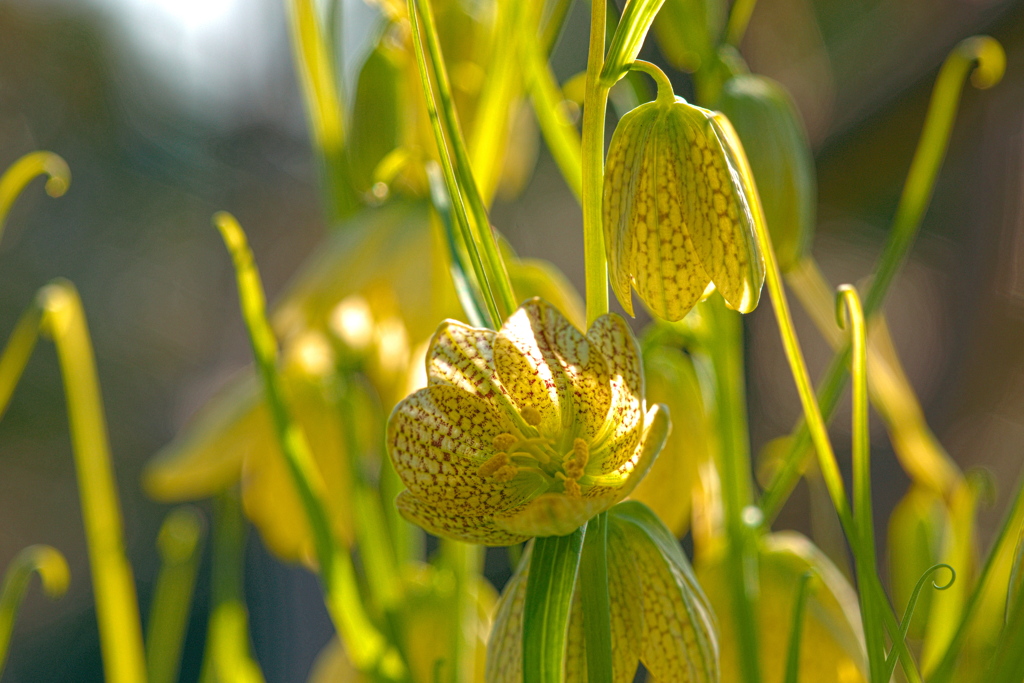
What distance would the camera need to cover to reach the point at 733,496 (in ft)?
0.99

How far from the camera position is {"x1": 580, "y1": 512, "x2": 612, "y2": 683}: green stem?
214 mm

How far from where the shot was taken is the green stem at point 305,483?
272 mm

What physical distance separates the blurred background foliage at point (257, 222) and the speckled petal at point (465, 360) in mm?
657

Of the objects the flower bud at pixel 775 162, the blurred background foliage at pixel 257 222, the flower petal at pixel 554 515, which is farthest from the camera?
the blurred background foliage at pixel 257 222

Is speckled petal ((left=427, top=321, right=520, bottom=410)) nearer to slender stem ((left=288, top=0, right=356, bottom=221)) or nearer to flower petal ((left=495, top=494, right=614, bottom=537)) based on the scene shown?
flower petal ((left=495, top=494, right=614, bottom=537))

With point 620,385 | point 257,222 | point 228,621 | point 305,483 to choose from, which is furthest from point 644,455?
point 257,222

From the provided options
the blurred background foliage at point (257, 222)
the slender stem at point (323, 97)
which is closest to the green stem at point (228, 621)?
the slender stem at point (323, 97)

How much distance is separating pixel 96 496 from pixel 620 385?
198 millimetres

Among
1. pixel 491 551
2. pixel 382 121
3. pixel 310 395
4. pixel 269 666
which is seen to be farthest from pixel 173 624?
pixel 491 551

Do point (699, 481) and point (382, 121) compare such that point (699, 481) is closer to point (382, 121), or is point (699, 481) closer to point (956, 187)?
point (382, 121)

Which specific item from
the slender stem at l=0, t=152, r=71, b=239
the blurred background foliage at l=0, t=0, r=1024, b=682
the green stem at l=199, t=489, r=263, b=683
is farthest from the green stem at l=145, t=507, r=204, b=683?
the blurred background foliage at l=0, t=0, r=1024, b=682

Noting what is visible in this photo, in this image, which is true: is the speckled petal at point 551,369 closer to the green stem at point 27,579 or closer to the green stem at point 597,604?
the green stem at point 597,604

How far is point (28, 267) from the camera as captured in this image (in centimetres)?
241

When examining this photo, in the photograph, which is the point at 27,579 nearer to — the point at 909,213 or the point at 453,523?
the point at 453,523
